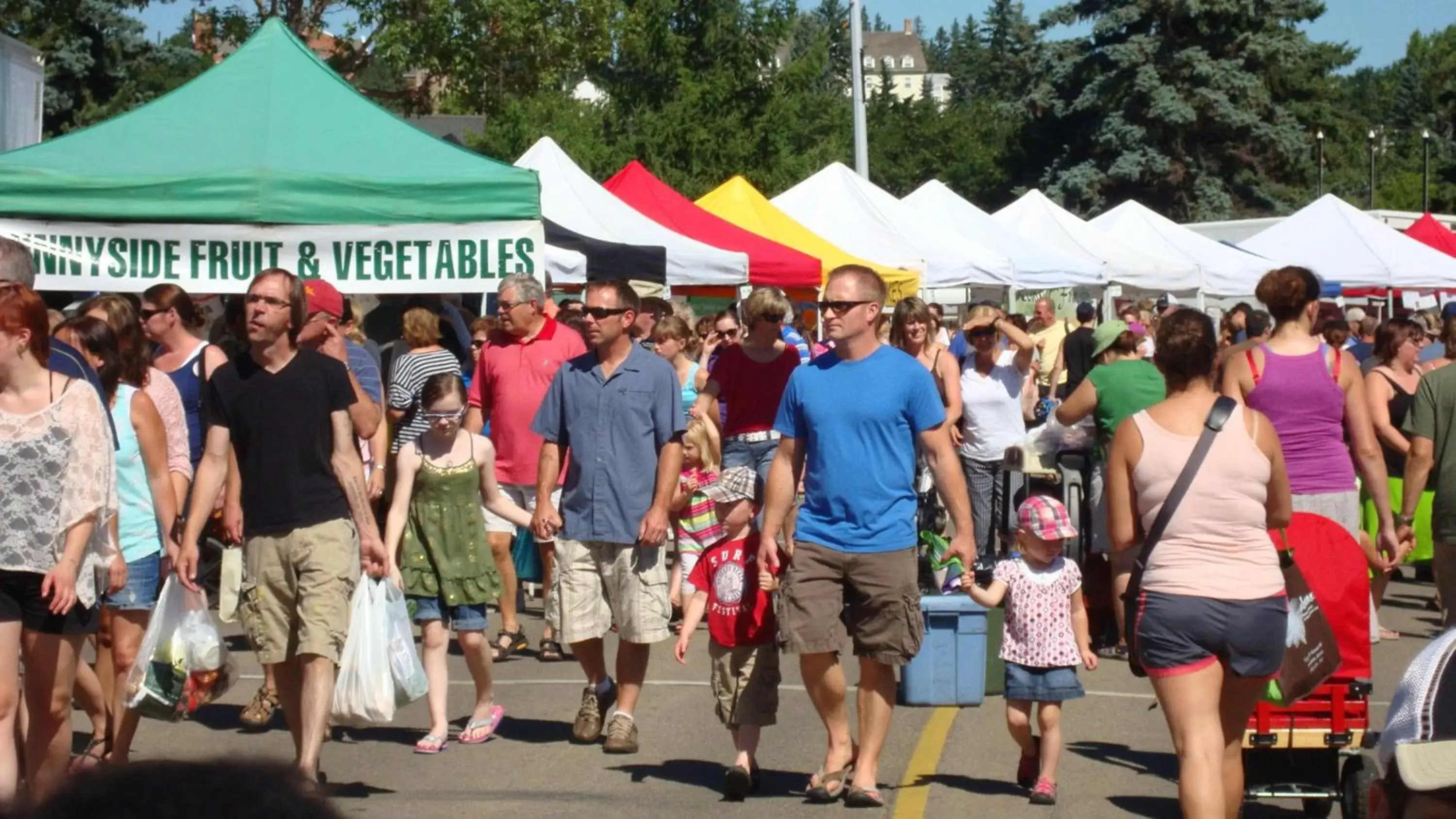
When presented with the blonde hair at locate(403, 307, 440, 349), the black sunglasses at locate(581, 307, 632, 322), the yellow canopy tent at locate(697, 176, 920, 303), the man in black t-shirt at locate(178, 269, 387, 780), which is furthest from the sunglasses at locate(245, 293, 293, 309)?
the yellow canopy tent at locate(697, 176, 920, 303)

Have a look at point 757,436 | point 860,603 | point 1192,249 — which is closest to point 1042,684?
point 860,603

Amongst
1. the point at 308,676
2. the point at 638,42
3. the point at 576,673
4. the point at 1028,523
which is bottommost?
the point at 576,673

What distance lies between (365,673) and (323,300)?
1.97m

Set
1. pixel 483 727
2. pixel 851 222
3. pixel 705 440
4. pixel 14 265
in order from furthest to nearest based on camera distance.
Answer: pixel 851 222 → pixel 705 440 → pixel 483 727 → pixel 14 265

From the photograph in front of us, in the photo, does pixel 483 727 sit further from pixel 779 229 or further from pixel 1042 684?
pixel 779 229

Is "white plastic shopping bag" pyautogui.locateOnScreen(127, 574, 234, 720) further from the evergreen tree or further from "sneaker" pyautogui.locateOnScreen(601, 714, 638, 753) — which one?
the evergreen tree

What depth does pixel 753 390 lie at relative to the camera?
967cm

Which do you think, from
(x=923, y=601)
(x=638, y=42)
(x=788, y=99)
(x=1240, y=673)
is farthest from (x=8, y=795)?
(x=788, y=99)

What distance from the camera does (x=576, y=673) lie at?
9914 millimetres

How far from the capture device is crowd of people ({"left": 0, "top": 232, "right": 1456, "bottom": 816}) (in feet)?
18.3

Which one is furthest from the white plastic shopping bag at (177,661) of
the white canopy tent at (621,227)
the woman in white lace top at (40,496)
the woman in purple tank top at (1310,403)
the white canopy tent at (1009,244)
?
the white canopy tent at (1009,244)

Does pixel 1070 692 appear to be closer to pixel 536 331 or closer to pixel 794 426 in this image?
pixel 794 426

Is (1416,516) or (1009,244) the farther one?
(1009,244)

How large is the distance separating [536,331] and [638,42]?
2782 cm
